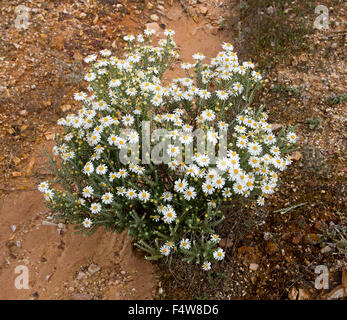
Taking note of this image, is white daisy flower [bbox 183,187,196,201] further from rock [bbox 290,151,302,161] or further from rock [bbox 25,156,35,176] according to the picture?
rock [bbox 25,156,35,176]

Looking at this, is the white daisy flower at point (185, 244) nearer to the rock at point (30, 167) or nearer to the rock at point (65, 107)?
the rock at point (30, 167)

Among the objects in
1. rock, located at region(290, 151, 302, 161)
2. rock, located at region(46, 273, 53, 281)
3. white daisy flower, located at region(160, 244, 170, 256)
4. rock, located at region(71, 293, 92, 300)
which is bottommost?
rock, located at region(71, 293, 92, 300)

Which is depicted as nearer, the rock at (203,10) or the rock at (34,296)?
the rock at (34,296)

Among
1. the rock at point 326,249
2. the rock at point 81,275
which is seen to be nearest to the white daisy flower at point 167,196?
the rock at point 81,275

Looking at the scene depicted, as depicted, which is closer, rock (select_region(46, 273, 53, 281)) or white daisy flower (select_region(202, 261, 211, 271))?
white daisy flower (select_region(202, 261, 211, 271))

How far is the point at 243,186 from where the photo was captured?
287 centimetres

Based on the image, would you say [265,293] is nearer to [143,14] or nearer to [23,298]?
[23,298]

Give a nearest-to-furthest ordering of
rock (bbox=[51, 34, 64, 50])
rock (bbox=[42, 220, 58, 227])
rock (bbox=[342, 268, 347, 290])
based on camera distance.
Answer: rock (bbox=[342, 268, 347, 290]) → rock (bbox=[42, 220, 58, 227]) → rock (bbox=[51, 34, 64, 50])
